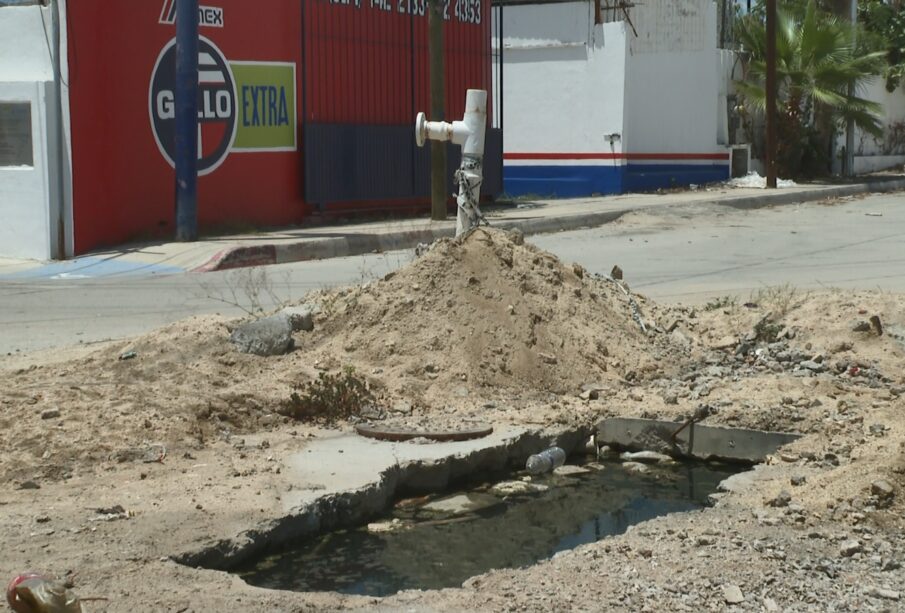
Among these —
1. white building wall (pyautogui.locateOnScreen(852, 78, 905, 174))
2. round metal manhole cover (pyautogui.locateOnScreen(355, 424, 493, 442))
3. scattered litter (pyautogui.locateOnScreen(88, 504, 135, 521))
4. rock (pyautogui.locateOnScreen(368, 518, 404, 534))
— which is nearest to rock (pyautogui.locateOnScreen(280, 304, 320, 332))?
round metal manhole cover (pyautogui.locateOnScreen(355, 424, 493, 442))

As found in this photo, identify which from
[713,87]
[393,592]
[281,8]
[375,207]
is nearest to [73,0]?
[281,8]

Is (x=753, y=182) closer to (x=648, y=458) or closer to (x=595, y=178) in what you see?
(x=595, y=178)

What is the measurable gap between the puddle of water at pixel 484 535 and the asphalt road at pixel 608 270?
2897mm

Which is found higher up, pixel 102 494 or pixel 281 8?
pixel 281 8

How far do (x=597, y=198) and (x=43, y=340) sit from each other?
621 inches

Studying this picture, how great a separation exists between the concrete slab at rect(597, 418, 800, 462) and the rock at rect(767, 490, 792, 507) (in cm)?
112

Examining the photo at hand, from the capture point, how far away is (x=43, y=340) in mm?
8969

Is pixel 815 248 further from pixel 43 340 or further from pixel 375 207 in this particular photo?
pixel 43 340

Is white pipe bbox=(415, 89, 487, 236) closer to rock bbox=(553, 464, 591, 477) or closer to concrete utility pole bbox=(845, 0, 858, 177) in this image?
rock bbox=(553, 464, 591, 477)

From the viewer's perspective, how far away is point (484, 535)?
5387 mm

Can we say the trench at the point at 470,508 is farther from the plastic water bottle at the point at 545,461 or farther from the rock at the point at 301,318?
the rock at the point at 301,318

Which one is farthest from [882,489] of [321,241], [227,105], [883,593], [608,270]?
[227,105]

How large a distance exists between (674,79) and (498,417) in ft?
65.8

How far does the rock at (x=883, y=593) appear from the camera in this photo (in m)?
4.19
